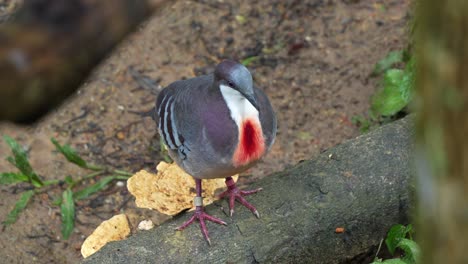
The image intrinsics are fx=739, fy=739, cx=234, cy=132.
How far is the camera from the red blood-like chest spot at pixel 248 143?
321 cm

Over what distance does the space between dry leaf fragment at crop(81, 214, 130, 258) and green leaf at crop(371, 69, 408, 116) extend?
5.62 feet

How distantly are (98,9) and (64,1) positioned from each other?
0.17 m

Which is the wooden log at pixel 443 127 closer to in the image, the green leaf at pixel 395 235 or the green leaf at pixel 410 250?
the green leaf at pixel 410 250

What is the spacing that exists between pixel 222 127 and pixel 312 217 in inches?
23.5

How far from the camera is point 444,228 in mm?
1385

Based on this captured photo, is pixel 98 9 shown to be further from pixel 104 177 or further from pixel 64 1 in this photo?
pixel 104 177

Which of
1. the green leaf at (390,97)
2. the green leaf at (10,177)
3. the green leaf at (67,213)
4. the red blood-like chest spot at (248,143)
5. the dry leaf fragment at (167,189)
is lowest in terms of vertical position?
the green leaf at (67,213)

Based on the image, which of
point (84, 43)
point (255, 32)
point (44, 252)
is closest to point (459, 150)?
point (84, 43)

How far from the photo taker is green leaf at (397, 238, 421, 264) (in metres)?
3.05

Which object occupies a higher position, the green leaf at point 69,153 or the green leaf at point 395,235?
the green leaf at point 395,235

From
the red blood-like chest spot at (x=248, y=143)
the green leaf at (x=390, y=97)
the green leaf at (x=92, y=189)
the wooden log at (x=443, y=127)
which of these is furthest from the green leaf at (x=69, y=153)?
the wooden log at (x=443, y=127)

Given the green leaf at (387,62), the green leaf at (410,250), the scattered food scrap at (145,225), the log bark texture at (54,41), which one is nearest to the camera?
the green leaf at (410,250)

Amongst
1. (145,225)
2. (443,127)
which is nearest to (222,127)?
(145,225)

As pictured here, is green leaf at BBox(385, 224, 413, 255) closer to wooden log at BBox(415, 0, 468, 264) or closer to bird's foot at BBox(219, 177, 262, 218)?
bird's foot at BBox(219, 177, 262, 218)
